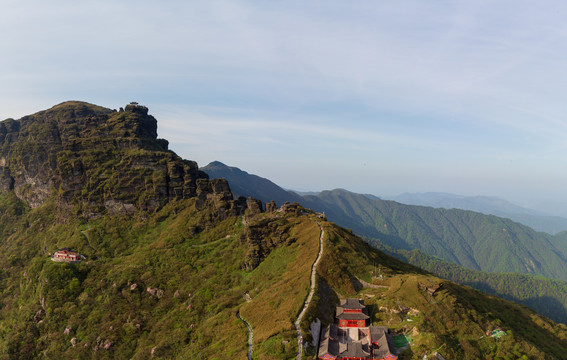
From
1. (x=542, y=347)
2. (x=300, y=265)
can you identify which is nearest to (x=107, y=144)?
(x=300, y=265)

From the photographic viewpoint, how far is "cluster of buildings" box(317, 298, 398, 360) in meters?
47.8

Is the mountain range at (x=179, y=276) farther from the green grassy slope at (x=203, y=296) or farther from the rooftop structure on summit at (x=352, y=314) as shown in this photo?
the rooftop structure on summit at (x=352, y=314)

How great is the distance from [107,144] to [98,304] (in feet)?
263

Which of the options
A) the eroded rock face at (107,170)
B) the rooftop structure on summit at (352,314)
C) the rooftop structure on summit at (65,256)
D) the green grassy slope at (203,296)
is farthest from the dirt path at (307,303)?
the rooftop structure on summit at (65,256)

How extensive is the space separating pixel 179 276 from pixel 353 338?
2341 inches

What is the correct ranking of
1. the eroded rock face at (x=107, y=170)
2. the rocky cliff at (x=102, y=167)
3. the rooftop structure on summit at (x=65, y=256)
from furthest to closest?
the rocky cliff at (x=102, y=167), the eroded rock face at (x=107, y=170), the rooftop structure on summit at (x=65, y=256)

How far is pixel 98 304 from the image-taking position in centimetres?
8869

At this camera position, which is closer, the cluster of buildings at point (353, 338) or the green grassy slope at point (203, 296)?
the cluster of buildings at point (353, 338)

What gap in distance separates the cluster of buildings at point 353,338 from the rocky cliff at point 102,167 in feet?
212

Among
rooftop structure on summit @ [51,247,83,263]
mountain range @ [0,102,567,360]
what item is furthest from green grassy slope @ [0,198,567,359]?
rooftop structure on summit @ [51,247,83,263]

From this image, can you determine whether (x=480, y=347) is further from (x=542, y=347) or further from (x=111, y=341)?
(x=111, y=341)

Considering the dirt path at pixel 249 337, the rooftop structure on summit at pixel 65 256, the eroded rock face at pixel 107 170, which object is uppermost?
the eroded rock face at pixel 107 170

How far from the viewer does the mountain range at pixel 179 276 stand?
188 feet

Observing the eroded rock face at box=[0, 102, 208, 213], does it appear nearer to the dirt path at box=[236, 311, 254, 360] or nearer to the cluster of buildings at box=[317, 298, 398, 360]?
the dirt path at box=[236, 311, 254, 360]
